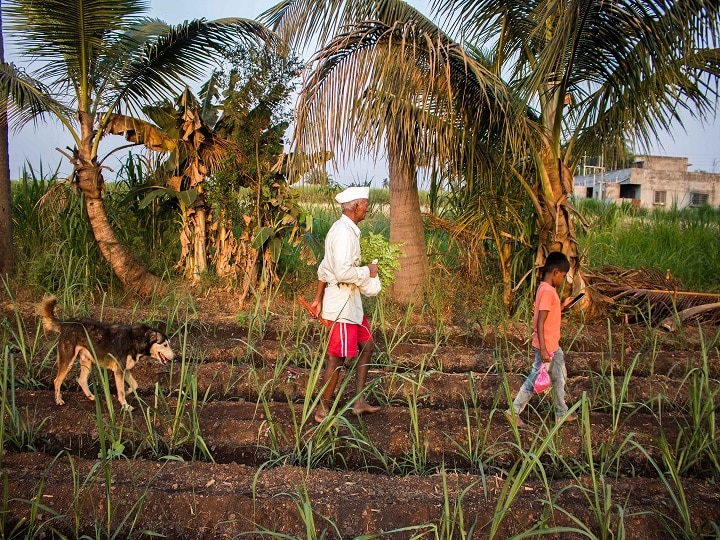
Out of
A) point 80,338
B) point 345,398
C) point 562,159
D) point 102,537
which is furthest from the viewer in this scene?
point 562,159

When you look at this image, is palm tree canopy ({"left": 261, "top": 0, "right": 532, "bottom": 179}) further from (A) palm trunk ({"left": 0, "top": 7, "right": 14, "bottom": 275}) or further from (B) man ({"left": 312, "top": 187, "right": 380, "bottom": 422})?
(A) palm trunk ({"left": 0, "top": 7, "right": 14, "bottom": 275})

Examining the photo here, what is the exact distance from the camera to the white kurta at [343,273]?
411 centimetres

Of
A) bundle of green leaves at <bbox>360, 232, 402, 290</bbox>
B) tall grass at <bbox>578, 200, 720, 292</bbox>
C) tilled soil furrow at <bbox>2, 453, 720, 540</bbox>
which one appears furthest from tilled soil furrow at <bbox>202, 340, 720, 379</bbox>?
tall grass at <bbox>578, 200, 720, 292</bbox>

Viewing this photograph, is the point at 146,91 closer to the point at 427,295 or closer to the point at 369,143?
the point at 369,143

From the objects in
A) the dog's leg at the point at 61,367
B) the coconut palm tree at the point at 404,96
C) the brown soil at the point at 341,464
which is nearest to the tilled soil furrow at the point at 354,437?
the brown soil at the point at 341,464

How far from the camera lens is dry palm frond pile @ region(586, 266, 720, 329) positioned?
6957 mm

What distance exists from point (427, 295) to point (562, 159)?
203cm

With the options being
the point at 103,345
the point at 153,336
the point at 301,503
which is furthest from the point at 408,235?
the point at 301,503

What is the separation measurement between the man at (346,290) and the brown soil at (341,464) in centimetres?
23

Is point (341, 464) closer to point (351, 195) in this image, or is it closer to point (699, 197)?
point (351, 195)

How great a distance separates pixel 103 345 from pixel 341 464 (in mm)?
1847

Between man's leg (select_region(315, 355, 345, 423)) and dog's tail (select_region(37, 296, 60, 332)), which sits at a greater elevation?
dog's tail (select_region(37, 296, 60, 332))

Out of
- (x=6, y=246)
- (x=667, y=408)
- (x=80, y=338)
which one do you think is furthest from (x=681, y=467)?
(x=6, y=246)

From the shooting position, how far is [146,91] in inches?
314
